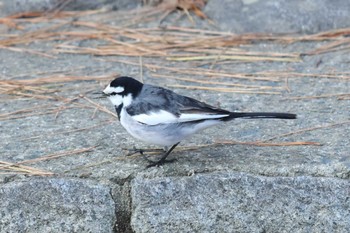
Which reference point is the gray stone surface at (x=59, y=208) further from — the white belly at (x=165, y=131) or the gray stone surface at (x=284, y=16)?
the gray stone surface at (x=284, y=16)

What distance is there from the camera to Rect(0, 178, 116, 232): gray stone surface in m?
3.47

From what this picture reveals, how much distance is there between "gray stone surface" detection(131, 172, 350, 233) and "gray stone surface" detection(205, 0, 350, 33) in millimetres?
2041

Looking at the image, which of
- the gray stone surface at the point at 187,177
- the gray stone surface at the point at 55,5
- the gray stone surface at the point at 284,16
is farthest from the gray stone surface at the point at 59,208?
the gray stone surface at the point at 55,5

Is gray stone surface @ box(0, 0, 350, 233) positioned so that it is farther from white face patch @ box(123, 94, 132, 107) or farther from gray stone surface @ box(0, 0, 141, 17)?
gray stone surface @ box(0, 0, 141, 17)

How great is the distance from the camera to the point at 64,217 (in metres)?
3.49

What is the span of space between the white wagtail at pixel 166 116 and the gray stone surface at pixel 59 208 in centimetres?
34

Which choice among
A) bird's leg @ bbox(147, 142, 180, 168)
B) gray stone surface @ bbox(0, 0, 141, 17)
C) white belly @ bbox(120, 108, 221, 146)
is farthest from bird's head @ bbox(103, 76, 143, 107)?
gray stone surface @ bbox(0, 0, 141, 17)

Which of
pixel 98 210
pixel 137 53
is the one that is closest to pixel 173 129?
pixel 98 210

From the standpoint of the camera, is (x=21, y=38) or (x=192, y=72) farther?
(x=21, y=38)

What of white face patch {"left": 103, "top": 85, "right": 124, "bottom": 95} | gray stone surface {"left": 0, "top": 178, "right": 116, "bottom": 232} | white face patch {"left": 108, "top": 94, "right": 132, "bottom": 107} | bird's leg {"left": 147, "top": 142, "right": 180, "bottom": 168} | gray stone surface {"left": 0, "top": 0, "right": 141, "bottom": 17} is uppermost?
white face patch {"left": 103, "top": 85, "right": 124, "bottom": 95}

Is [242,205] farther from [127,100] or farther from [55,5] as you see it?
[55,5]

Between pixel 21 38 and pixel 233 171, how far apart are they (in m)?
2.46

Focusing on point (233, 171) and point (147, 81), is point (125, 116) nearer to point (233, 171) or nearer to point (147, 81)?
point (233, 171)

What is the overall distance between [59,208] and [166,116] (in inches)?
25.6
